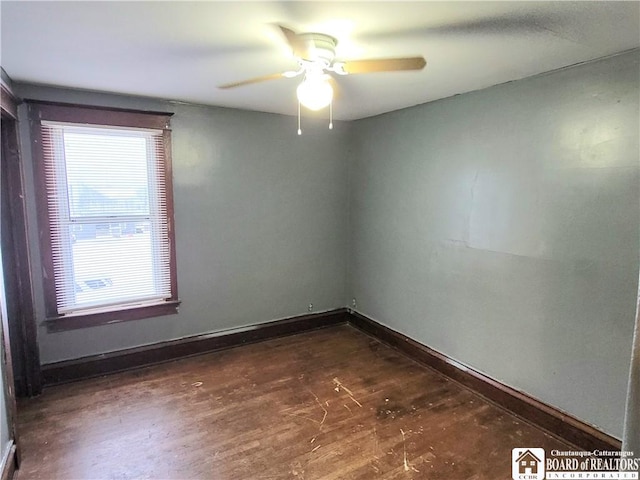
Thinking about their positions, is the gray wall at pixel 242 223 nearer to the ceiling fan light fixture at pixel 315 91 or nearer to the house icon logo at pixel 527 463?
the ceiling fan light fixture at pixel 315 91

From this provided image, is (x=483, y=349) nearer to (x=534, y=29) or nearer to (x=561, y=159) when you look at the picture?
(x=561, y=159)

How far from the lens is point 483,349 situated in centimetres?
296

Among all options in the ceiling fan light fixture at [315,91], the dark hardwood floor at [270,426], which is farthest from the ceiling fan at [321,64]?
the dark hardwood floor at [270,426]

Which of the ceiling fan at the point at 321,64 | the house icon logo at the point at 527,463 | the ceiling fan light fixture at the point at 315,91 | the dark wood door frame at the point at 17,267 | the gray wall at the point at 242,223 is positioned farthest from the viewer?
the gray wall at the point at 242,223

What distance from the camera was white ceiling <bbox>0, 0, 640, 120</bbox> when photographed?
157cm

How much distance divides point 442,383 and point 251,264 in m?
2.08

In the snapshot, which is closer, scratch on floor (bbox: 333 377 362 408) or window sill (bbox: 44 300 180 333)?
scratch on floor (bbox: 333 377 362 408)

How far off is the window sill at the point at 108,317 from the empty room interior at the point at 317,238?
18 mm

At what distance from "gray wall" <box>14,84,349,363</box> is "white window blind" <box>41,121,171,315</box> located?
0.15m

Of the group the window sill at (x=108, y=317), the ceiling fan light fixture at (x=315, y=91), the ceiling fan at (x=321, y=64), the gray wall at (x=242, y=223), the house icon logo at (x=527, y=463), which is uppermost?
the ceiling fan at (x=321, y=64)

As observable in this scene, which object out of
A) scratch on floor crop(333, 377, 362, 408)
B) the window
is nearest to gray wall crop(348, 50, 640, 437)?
scratch on floor crop(333, 377, 362, 408)

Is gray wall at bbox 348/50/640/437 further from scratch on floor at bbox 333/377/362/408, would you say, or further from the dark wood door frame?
the dark wood door frame

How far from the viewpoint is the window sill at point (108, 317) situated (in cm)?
307

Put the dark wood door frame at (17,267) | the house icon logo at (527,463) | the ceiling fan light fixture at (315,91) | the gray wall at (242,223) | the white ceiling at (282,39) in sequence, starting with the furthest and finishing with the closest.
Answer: the gray wall at (242,223) → the dark wood door frame at (17,267) → the house icon logo at (527,463) → the ceiling fan light fixture at (315,91) → the white ceiling at (282,39)
